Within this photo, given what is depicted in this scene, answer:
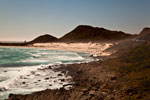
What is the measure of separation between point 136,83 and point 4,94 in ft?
47.4

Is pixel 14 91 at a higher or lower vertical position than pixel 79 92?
lower

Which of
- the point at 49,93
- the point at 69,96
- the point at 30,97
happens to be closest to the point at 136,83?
the point at 69,96

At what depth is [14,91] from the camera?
18625mm

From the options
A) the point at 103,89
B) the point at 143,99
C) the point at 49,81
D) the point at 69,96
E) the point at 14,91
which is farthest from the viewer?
the point at 49,81

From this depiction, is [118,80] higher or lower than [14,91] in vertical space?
higher

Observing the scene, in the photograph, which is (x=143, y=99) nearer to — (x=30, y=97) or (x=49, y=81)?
(x=30, y=97)

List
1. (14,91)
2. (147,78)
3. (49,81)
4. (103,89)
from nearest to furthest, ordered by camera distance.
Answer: (103,89)
(147,78)
(14,91)
(49,81)

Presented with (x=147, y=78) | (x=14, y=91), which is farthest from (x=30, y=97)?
(x=147, y=78)

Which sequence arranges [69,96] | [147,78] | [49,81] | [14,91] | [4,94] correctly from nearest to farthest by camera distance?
1. [69,96]
2. [147,78]
3. [4,94]
4. [14,91]
5. [49,81]

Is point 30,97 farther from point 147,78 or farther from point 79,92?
point 147,78

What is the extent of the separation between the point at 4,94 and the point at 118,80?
1321 cm

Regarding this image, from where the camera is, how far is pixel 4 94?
17500mm

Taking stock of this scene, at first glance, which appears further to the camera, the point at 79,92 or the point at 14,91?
the point at 14,91

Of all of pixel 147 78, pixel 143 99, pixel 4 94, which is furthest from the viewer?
pixel 4 94
